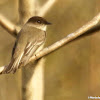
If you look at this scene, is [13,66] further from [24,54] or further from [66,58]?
[66,58]

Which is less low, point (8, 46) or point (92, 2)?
point (92, 2)

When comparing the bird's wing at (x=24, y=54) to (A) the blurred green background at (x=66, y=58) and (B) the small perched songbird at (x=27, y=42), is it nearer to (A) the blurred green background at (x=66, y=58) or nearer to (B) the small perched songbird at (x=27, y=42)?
(B) the small perched songbird at (x=27, y=42)

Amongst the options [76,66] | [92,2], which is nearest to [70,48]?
[76,66]

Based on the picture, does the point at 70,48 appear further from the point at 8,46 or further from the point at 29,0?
the point at 29,0

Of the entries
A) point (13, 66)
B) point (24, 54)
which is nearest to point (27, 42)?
point (24, 54)

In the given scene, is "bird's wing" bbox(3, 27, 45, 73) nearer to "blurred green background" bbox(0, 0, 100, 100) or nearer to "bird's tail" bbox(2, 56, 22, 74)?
"bird's tail" bbox(2, 56, 22, 74)

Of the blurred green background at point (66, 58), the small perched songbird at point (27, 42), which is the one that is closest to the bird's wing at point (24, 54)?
the small perched songbird at point (27, 42)
